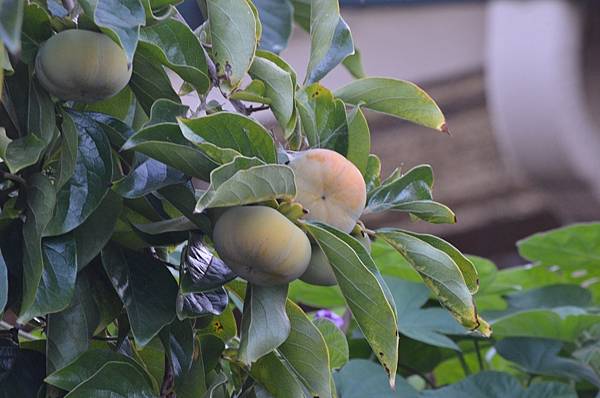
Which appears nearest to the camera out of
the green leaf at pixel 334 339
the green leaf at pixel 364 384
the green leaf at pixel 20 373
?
the green leaf at pixel 20 373

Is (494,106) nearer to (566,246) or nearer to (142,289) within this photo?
(566,246)

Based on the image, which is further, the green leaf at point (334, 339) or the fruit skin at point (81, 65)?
the green leaf at point (334, 339)

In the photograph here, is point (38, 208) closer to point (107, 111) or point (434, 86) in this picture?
point (107, 111)

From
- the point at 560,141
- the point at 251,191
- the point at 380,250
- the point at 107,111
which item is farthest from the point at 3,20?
the point at 560,141

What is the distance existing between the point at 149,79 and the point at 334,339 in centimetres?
36

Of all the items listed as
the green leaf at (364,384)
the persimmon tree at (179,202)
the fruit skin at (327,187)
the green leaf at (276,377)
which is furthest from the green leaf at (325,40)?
the green leaf at (364,384)

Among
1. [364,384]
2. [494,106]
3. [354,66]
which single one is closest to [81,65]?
[354,66]

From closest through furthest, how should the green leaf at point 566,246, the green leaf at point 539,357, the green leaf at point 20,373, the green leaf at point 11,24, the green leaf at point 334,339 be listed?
the green leaf at point 11,24, the green leaf at point 20,373, the green leaf at point 334,339, the green leaf at point 539,357, the green leaf at point 566,246

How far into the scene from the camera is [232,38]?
75 centimetres

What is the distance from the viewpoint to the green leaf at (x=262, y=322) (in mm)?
698

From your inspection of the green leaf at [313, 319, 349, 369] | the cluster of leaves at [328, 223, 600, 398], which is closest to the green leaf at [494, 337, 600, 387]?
the cluster of leaves at [328, 223, 600, 398]

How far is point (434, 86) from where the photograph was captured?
2.92 meters

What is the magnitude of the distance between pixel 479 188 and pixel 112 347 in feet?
7.31

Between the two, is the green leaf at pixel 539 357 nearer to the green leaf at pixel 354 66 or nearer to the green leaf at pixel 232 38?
the green leaf at pixel 354 66
